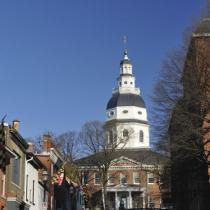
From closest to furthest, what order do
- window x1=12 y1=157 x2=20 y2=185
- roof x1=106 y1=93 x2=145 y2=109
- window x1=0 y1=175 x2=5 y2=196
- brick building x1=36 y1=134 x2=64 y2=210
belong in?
window x1=0 y1=175 x2=5 y2=196 → window x1=12 y1=157 x2=20 y2=185 → brick building x1=36 y1=134 x2=64 y2=210 → roof x1=106 y1=93 x2=145 y2=109

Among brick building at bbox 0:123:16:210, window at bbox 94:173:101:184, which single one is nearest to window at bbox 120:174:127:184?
window at bbox 94:173:101:184

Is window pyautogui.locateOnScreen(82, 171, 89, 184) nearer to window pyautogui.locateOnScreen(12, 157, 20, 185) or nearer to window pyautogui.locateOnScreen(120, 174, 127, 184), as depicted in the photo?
window pyautogui.locateOnScreen(120, 174, 127, 184)

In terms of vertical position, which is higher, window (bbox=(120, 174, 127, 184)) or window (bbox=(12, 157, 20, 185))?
window (bbox=(120, 174, 127, 184))

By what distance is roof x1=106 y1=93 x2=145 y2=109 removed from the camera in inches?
5531

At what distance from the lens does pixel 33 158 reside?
44562 millimetres

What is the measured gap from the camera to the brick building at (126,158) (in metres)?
103

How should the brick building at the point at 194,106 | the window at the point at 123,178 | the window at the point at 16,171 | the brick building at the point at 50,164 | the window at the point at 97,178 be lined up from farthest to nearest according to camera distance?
the window at the point at 123,178, the window at the point at 97,178, the brick building at the point at 50,164, the brick building at the point at 194,106, the window at the point at 16,171

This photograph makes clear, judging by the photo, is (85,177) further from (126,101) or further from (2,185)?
(2,185)

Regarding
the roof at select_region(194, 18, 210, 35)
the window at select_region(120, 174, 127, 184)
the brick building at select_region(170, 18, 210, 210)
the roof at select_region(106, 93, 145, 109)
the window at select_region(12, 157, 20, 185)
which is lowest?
the window at select_region(12, 157, 20, 185)

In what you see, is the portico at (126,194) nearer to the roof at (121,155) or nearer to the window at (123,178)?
the window at (123,178)

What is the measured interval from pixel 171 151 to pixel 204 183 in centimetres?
770

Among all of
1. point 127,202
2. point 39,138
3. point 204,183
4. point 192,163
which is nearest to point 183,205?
point 204,183

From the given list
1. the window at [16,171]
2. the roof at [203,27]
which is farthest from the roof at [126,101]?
the window at [16,171]

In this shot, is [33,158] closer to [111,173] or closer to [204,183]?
[204,183]
